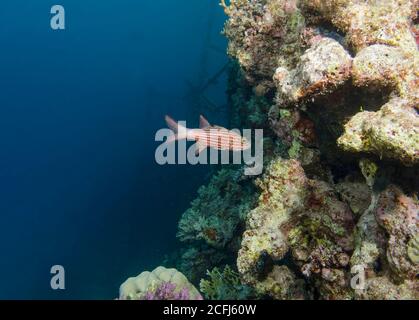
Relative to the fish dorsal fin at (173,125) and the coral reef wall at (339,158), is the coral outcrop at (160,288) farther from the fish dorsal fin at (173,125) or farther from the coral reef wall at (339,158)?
the fish dorsal fin at (173,125)

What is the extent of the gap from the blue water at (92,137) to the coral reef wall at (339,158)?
548 inches

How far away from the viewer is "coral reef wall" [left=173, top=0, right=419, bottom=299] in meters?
2.44

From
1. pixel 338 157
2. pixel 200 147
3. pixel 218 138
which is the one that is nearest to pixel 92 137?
pixel 200 147

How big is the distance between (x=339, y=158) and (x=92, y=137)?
44.1 m

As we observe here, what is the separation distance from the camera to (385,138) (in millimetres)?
2229

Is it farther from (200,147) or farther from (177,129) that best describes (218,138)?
(177,129)

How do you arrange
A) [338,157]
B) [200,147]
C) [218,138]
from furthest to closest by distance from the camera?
[200,147] < [218,138] < [338,157]

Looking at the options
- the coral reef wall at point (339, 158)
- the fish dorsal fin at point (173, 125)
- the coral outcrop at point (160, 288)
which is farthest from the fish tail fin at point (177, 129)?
the coral outcrop at point (160, 288)

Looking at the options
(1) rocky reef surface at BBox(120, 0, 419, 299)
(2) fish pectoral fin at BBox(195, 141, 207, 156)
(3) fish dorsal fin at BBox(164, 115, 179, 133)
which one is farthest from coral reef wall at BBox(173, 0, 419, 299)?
(3) fish dorsal fin at BBox(164, 115, 179, 133)

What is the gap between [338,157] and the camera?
3496 mm

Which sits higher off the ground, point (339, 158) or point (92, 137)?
point (92, 137)

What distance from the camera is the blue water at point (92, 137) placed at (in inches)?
822

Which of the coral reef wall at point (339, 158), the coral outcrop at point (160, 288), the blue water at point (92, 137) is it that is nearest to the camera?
the coral reef wall at point (339, 158)

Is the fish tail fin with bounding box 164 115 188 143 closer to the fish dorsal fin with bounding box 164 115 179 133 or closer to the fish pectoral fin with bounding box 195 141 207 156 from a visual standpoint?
the fish dorsal fin with bounding box 164 115 179 133
